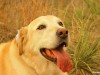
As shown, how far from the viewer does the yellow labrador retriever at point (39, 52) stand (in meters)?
4.33

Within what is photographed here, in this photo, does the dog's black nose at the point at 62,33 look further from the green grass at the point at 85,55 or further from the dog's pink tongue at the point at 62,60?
the green grass at the point at 85,55

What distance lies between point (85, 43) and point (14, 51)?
6.67ft

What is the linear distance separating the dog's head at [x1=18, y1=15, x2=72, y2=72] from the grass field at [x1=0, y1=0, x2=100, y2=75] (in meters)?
1.78

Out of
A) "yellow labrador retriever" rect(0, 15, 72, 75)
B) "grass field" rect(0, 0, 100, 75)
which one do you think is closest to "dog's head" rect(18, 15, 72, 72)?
"yellow labrador retriever" rect(0, 15, 72, 75)

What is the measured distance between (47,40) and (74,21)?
128 inches

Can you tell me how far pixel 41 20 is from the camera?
4555 mm

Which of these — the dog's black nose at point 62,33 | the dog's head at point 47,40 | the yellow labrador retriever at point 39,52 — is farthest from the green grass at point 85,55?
the dog's black nose at point 62,33

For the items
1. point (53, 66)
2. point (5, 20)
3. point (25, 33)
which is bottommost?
point (5, 20)

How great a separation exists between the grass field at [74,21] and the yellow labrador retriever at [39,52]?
169 centimetres

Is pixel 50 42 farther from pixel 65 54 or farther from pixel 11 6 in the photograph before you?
pixel 11 6

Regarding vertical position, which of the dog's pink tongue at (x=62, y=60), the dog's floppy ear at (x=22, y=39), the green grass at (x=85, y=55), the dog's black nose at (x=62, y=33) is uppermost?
the dog's black nose at (x=62, y=33)

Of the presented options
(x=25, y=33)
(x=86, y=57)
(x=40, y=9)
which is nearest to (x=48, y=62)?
(x=25, y=33)

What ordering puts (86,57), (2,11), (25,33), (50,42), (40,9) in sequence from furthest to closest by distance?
(2,11), (40,9), (86,57), (25,33), (50,42)

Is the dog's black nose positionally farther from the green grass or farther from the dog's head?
the green grass
